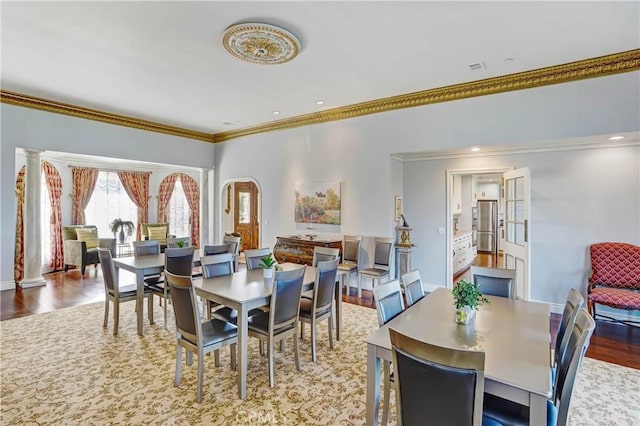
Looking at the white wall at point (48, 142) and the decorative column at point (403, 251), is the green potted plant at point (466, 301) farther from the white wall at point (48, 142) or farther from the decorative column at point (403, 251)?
the white wall at point (48, 142)

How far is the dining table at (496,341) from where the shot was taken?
1.50 metres

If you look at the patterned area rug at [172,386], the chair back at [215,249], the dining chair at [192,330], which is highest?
Answer: the chair back at [215,249]

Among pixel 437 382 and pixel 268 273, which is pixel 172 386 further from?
pixel 437 382

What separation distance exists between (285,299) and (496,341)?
169 centimetres

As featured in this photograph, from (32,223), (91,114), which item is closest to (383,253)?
(91,114)

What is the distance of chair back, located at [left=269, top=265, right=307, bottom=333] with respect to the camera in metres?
2.82

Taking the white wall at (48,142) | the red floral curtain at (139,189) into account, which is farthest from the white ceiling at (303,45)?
the red floral curtain at (139,189)

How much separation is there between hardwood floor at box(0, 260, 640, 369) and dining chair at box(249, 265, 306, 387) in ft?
7.75

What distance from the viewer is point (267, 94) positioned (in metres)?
5.27

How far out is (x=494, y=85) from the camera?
4582 mm

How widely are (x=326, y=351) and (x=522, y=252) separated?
3.40m

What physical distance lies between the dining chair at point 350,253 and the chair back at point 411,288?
111 inches

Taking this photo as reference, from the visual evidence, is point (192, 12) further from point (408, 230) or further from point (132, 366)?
point (408, 230)

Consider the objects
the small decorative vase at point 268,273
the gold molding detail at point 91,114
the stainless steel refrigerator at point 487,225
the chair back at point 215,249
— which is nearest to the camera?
the small decorative vase at point 268,273
